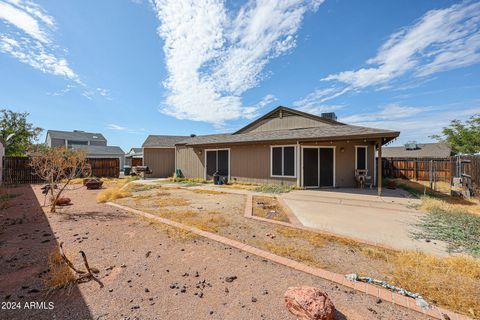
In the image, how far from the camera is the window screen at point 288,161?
10.1 meters

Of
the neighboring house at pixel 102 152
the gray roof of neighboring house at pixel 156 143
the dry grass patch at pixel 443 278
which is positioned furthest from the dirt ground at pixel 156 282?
the neighboring house at pixel 102 152

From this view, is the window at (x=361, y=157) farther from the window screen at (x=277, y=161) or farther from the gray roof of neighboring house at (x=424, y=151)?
the gray roof of neighboring house at (x=424, y=151)

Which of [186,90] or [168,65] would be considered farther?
[186,90]

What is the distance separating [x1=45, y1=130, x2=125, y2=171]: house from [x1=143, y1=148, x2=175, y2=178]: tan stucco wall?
1603 centimetres

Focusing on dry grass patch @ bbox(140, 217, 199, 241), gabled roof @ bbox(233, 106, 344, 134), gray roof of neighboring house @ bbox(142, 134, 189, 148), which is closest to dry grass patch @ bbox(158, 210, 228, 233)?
dry grass patch @ bbox(140, 217, 199, 241)

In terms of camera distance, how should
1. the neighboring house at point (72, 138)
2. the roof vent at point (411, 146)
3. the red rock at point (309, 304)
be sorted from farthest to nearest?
1. the neighboring house at point (72, 138)
2. the roof vent at point (411, 146)
3. the red rock at point (309, 304)

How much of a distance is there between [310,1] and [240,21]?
2954mm

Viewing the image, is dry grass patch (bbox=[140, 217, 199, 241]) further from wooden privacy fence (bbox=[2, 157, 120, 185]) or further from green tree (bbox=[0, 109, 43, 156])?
green tree (bbox=[0, 109, 43, 156])

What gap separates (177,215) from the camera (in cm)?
519

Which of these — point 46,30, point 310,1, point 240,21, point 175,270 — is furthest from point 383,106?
point 46,30

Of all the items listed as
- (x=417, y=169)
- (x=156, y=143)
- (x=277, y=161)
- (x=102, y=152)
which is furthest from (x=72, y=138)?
(x=417, y=169)

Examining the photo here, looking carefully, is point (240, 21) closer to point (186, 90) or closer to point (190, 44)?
point (190, 44)

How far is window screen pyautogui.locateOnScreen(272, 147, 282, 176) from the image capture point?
10.5 m

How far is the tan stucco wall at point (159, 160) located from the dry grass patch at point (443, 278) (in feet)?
55.1
